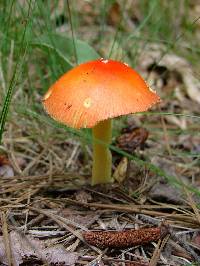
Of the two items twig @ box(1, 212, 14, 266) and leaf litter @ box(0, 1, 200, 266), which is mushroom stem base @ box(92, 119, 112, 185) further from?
twig @ box(1, 212, 14, 266)

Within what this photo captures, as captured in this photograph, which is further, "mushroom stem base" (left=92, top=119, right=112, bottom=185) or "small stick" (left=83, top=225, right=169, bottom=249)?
"mushroom stem base" (left=92, top=119, right=112, bottom=185)

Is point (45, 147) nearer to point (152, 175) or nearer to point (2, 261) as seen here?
point (152, 175)

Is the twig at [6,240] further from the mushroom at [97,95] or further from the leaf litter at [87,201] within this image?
the mushroom at [97,95]

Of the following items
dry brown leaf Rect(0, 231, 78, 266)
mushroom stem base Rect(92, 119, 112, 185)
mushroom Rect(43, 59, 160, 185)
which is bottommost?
dry brown leaf Rect(0, 231, 78, 266)

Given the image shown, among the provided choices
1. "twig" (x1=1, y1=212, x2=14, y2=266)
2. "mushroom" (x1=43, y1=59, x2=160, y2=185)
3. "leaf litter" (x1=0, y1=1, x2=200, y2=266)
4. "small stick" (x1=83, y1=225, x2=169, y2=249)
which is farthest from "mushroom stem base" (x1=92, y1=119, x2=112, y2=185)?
"twig" (x1=1, y1=212, x2=14, y2=266)

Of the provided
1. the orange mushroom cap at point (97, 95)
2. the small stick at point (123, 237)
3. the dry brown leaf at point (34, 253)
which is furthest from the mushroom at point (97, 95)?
the dry brown leaf at point (34, 253)

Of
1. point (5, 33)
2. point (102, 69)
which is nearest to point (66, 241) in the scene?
point (102, 69)

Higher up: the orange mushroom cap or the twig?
the orange mushroom cap
